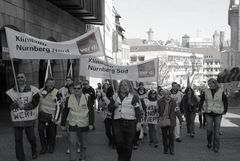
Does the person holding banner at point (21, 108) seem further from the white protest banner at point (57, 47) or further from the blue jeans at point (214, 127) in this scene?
the blue jeans at point (214, 127)

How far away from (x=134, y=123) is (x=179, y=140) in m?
5.04

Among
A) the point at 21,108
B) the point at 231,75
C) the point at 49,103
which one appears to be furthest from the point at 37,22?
the point at 21,108

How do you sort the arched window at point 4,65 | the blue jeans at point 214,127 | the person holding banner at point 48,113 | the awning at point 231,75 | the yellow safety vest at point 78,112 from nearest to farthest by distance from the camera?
the yellow safety vest at point 78,112 < the person holding banner at point 48,113 < the blue jeans at point 214,127 < the arched window at point 4,65 < the awning at point 231,75

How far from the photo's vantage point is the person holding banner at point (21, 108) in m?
8.63

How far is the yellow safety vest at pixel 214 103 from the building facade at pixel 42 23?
6.78 metres

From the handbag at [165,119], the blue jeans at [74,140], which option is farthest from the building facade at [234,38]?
the blue jeans at [74,140]

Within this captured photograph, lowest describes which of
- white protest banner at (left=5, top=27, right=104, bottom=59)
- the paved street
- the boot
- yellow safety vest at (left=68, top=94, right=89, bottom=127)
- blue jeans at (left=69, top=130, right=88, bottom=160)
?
the paved street

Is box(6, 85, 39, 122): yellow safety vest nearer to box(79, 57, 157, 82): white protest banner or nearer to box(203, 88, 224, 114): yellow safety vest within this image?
box(79, 57, 157, 82): white protest banner

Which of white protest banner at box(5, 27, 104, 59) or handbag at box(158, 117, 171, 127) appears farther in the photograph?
handbag at box(158, 117, 171, 127)

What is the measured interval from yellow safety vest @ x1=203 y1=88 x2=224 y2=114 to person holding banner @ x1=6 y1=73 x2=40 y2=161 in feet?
13.8

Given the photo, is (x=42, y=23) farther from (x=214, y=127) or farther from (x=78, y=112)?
(x=78, y=112)

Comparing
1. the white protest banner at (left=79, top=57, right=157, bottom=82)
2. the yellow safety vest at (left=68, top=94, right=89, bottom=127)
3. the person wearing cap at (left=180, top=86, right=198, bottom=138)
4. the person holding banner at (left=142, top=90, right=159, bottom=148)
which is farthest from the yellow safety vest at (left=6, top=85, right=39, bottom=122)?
the person wearing cap at (left=180, top=86, right=198, bottom=138)

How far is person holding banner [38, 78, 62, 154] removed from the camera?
32.6ft

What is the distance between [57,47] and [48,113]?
5.15 ft
